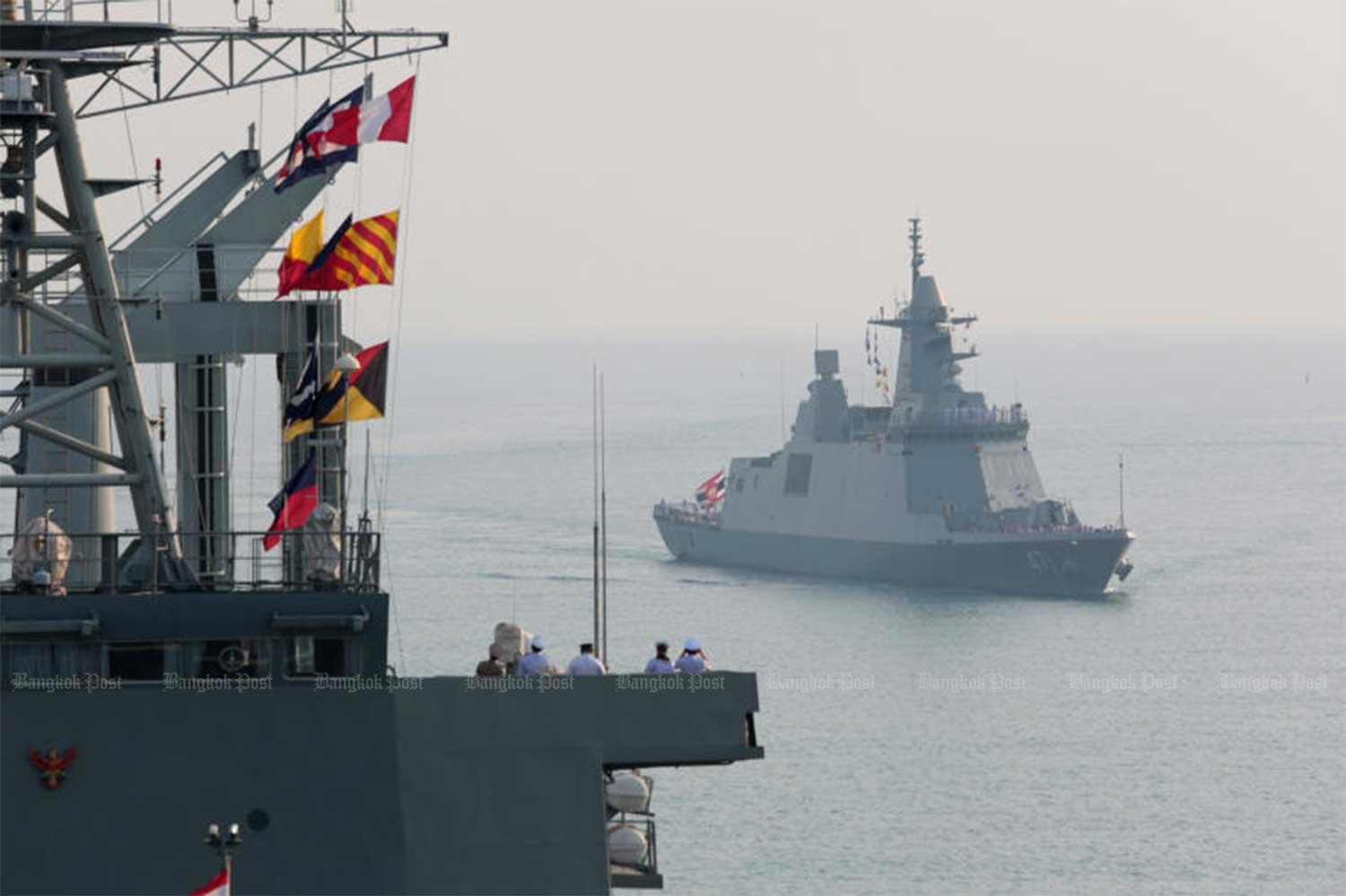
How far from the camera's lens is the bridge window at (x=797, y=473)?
10756 centimetres

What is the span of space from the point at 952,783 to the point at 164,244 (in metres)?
35.0

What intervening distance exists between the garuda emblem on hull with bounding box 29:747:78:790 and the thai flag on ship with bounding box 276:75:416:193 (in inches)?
242

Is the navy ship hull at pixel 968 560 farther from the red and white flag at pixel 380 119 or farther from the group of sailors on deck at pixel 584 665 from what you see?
the group of sailors on deck at pixel 584 665

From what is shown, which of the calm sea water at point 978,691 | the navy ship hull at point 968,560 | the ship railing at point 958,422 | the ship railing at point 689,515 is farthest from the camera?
the ship railing at point 689,515

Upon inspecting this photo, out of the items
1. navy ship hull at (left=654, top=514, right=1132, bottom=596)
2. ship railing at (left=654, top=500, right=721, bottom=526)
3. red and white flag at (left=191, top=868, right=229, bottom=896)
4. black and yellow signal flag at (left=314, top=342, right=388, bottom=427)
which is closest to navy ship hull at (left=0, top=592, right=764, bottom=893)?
red and white flag at (left=191, top=868, right=229, bottom=896)

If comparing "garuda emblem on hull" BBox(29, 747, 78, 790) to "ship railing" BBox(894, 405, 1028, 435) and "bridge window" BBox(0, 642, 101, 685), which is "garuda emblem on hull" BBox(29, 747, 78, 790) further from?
"ship railing" BBox(894, 405, 1028, 435)

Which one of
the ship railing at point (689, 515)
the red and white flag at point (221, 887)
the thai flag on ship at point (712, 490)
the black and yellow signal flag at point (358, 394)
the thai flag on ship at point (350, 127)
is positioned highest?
the thai flag on ship at point (712, 490)

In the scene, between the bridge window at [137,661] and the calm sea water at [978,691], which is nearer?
the bridge window at [137,661]

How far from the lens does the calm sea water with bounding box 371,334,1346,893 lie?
4906cm

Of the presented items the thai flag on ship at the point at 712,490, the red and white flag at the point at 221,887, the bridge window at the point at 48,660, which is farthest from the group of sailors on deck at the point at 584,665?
the thai flag on ship at the point at 712,490

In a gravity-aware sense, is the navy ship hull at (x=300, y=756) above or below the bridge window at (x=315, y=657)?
below

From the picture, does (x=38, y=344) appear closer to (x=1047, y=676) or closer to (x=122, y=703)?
(x=122, y=703)

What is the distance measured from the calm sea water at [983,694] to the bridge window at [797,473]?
159 inches

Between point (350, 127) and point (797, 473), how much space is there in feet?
290
